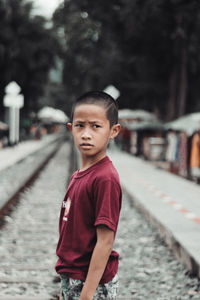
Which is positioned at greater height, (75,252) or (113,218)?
(113,218)

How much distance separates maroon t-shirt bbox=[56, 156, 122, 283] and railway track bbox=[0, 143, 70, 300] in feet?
8.13

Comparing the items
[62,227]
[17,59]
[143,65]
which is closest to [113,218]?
[62,227]

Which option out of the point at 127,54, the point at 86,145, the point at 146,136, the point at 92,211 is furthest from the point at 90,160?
the point at 127,54

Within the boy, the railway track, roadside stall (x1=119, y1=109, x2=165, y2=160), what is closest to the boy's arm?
the boy

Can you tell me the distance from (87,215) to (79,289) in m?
0.35

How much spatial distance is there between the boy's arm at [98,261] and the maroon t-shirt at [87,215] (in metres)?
0.04

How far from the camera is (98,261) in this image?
77.9 inches

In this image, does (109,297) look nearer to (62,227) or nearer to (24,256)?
(62,227)

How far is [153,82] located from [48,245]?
2351 centimetres

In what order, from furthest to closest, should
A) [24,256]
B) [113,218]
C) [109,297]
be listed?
[24,256] → [109,297] → [113,218]

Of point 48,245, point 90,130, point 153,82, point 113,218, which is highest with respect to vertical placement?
point 153,82

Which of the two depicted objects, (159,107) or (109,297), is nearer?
(109,297)

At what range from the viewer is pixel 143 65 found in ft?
90.9

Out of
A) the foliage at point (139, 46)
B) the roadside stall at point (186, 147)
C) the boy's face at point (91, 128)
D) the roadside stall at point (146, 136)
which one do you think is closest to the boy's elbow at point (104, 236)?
the boy's face at point (91, 128)
